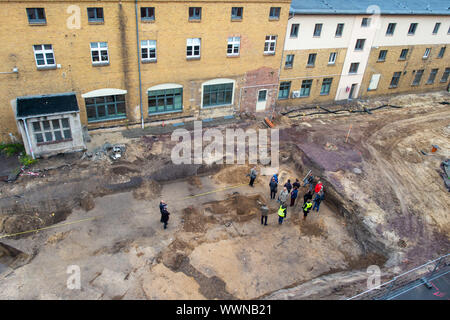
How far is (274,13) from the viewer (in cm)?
2511

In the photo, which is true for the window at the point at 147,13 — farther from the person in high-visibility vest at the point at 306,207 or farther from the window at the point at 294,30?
the person in high-visibility vest at the point at 306,207

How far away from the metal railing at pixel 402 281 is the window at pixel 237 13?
19.7m

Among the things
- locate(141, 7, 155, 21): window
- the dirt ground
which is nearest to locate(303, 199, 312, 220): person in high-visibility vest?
the dirt ground

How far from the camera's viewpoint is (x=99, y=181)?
1961 centimetres

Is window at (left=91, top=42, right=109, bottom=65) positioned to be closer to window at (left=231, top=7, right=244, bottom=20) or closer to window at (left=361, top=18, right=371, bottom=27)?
window at (left=231, top=7, right=244, bottom=20)

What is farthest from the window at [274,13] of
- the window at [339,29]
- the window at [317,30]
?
the window at [339,29]

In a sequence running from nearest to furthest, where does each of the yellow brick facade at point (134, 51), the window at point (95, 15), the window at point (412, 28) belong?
the yellow brick facade at point (134, 51) < the window at point (95, 15) < the window at point (412, 28)

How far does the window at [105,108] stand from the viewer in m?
23.1

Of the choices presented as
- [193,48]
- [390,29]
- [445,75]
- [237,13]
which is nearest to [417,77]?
[445,75]

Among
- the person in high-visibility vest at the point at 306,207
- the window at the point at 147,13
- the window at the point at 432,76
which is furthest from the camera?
the window at the point at 432,76

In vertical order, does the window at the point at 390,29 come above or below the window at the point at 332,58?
above

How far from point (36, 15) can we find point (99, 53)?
394cm

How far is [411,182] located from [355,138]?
239 inches

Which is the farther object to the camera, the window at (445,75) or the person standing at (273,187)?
the window at (445,75)
